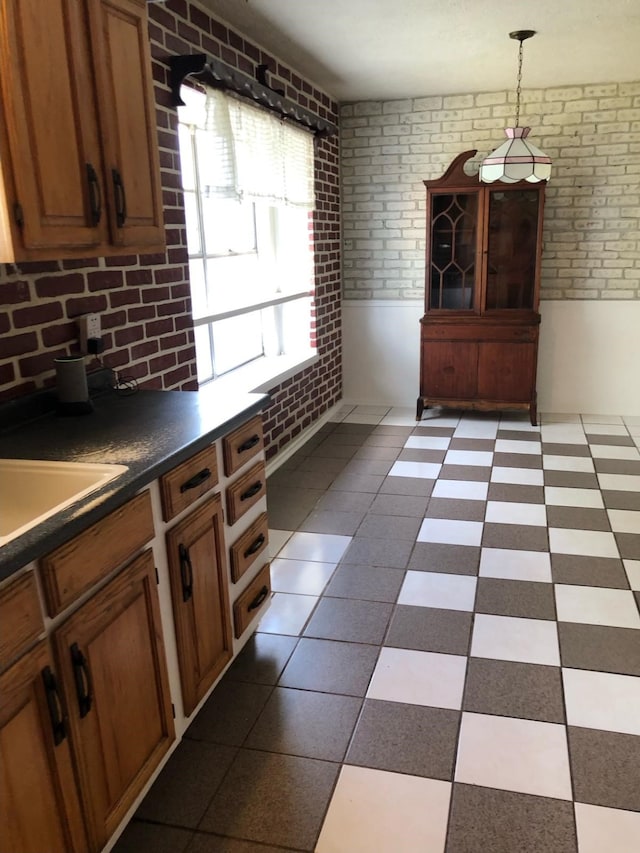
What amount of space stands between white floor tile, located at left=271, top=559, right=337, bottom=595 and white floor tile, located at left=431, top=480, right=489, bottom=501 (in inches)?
38.2

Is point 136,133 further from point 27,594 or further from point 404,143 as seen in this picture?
point 404,143

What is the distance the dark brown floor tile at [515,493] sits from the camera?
3.46 m

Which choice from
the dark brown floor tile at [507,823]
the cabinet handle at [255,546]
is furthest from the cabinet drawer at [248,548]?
the dark brown floor tile at [507,823]

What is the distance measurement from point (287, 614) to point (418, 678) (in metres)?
0.58

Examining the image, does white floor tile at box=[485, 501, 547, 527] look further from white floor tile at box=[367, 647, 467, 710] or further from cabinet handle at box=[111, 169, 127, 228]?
cabinet handle at box=[111, 169, 127, 228]

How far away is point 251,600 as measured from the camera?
2.21 m

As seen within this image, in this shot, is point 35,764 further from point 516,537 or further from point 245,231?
point 245,231

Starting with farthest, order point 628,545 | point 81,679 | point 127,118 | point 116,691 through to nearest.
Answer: point 628,545 < point 127,118 < point 116,691 < point 81,679

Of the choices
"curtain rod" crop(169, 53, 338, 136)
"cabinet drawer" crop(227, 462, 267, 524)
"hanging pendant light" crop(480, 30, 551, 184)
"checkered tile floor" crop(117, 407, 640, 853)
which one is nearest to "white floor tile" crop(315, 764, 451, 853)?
"checkered tile floor" crop(117, 407, 640, 853)

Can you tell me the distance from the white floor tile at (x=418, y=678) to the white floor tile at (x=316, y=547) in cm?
71

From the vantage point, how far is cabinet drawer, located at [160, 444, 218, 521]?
1.61m

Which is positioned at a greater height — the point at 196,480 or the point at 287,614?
the point at 196,480

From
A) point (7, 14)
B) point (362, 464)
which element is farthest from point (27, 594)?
point (362, 464)

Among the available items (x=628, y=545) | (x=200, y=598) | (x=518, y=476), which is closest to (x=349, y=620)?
(x=200, y=598)
